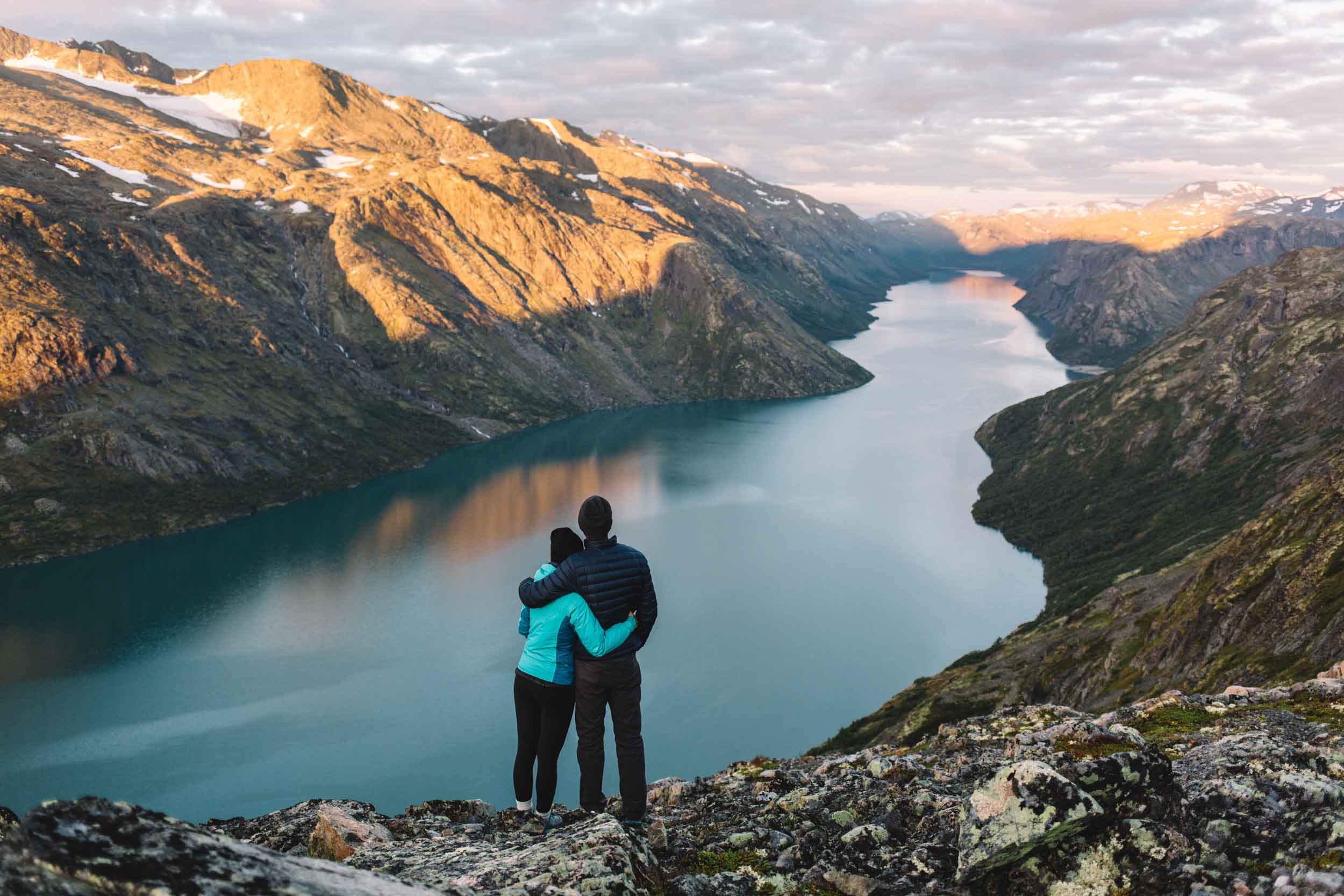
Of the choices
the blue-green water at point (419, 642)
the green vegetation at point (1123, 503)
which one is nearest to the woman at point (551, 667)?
the blue-green water at point (419, 642)

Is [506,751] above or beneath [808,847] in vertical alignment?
beneath

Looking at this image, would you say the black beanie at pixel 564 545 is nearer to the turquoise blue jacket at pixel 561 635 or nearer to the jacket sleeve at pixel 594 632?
the turquoise blue jacket at pixel 561 635

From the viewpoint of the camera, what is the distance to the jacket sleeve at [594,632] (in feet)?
48.1

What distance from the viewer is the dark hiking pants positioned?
Answer: 14812mm

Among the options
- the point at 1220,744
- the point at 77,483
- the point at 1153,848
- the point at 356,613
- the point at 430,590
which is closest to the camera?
the point at 1153,848

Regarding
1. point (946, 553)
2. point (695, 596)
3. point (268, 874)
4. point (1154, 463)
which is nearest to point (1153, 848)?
point (268, 874)

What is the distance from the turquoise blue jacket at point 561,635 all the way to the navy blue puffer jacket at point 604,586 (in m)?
0.14

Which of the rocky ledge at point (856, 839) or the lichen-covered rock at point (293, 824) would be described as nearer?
the rocky ledge at point (856, 839)

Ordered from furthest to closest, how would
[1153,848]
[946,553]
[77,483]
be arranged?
[77,483] < [946,553] < [1153,848]

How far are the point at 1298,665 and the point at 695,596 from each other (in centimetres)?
9886

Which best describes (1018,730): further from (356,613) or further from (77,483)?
(77,483)

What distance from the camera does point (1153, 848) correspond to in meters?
11.1

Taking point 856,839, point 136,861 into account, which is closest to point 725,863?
point 856,839

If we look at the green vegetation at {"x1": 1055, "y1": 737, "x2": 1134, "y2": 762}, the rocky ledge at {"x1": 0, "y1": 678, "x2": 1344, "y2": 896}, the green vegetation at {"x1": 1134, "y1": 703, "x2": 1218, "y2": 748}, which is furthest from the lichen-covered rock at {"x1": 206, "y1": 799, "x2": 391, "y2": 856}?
the green vegetation at {"x1": 1134, "y1": 703, "x2": 1218, "y2": 748}
